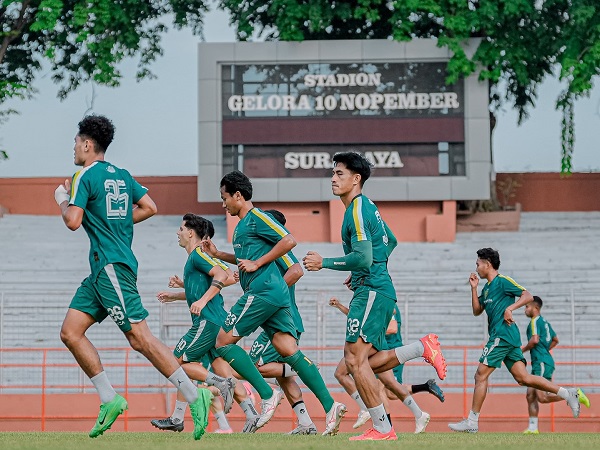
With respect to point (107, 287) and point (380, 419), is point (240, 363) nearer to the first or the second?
point (380, 419)

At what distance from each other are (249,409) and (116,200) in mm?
3286

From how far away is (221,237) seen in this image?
1264 inches

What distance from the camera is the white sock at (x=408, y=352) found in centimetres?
983

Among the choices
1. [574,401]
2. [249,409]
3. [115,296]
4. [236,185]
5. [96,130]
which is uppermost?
[96,130]

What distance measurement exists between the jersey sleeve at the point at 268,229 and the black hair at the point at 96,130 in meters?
1.76

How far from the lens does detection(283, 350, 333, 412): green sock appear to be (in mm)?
9969

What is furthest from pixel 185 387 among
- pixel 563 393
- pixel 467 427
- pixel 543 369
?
pixel 543 369

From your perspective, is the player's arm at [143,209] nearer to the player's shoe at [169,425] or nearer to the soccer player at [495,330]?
the player's shoe at [169,425]

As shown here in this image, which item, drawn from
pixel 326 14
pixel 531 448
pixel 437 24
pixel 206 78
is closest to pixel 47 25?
pixel 206 78

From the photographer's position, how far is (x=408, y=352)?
991cm

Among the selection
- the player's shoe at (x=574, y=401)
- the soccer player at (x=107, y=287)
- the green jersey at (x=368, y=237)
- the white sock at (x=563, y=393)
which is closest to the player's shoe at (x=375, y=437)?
the green jersey at (x=368, y=237)

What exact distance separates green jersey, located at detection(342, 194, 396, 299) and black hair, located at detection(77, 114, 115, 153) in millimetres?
1801

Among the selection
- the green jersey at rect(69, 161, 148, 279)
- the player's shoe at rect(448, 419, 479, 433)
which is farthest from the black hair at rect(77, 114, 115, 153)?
the player's shoe at rect(448, 419, 479, 433)

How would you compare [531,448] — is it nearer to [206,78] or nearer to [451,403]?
[451,403]
